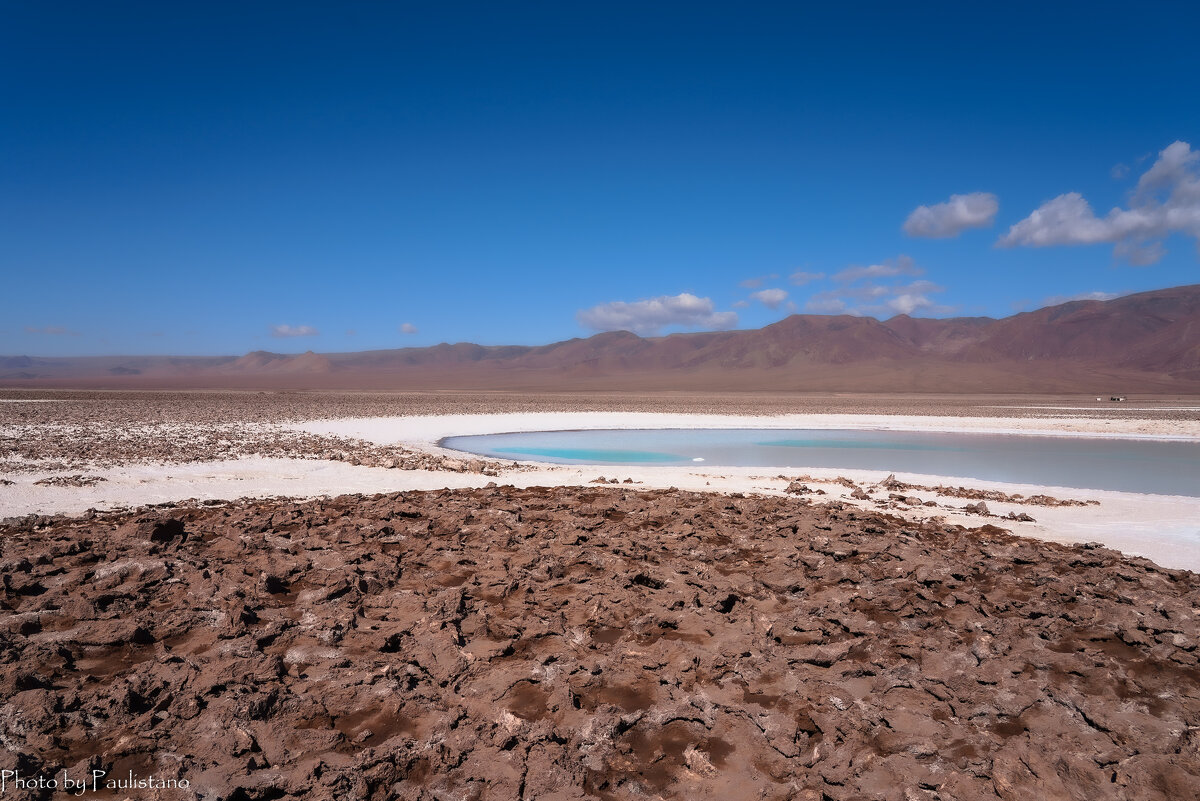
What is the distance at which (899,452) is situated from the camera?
60.8 ft

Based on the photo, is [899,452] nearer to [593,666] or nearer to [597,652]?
[597,652]

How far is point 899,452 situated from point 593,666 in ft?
54.8

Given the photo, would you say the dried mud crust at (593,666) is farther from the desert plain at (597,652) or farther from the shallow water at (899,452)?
the shallow water at (899,452)

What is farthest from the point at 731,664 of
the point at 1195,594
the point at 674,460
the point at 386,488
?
the point at 674,460

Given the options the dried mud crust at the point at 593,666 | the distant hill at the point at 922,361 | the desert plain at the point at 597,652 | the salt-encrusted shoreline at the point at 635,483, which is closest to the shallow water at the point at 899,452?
the salt-encrusted shoreline at the point at 635,483

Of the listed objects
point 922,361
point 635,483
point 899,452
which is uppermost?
point 922,361

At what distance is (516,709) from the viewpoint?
359 centimetres

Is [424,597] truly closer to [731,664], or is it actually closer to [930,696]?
[731,664]

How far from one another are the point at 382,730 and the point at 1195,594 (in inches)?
242

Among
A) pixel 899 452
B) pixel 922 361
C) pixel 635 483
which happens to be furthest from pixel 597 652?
pixel 922 361

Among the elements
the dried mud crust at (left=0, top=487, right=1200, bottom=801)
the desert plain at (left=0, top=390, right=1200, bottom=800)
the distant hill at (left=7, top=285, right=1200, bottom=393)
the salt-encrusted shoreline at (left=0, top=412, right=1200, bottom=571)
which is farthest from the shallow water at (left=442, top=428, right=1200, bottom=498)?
the distant hill at (left=7, top=285, right=1200, bottom=393)

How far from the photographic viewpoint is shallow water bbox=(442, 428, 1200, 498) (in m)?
14.2

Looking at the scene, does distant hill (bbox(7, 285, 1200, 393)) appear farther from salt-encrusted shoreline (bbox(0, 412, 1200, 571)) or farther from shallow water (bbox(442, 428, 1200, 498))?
salt-encrusted shoreline (bbox(0, 412, 1200, 571))

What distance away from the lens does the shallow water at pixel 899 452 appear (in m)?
14.2
